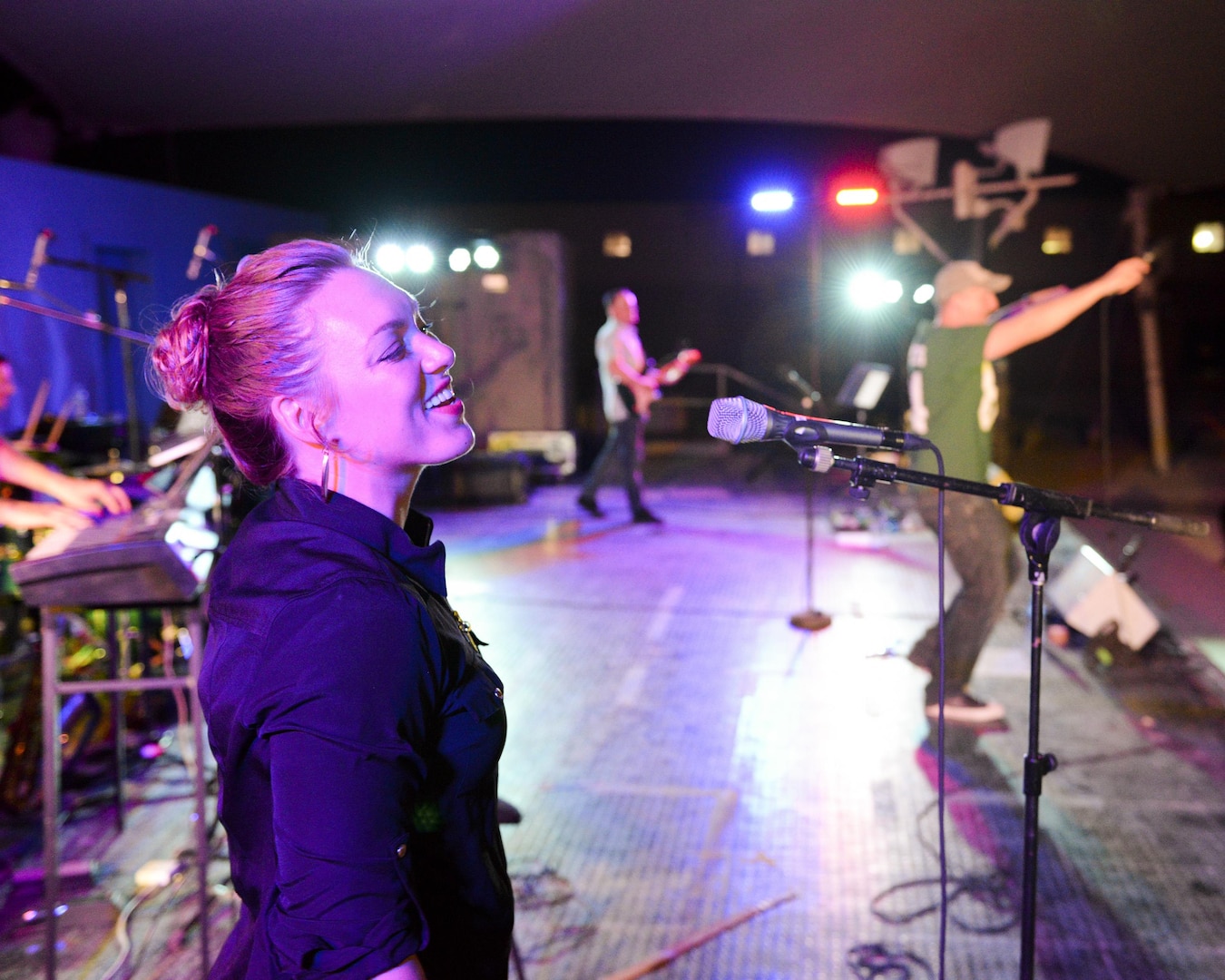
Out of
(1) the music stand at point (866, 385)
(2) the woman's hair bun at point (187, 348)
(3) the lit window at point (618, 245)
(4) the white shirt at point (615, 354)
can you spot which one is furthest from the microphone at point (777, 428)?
(3) the lit window at point (618, 245)

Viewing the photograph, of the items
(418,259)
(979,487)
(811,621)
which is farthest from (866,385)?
(979,487)

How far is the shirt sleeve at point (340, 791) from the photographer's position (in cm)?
81

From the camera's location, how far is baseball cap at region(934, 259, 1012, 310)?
3490 mm

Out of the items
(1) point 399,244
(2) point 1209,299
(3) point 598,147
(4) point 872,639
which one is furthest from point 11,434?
(2) point 1209,299

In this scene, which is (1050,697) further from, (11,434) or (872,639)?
(11,434)

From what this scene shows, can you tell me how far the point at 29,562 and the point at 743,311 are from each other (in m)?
12.7

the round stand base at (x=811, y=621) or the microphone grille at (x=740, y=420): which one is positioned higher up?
the microphone grille at (x=740, y=420)

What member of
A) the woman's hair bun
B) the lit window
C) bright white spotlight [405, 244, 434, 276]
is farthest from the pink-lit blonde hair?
the lit window

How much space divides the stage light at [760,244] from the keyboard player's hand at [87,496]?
1203 cm

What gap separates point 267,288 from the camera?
993 mm

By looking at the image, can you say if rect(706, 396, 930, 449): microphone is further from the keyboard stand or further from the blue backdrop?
the blue backdrop

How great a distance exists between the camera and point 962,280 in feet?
11.5

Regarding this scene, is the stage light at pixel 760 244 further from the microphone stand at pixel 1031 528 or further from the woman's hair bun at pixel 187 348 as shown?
the woman's hair bun at pixel 187 348

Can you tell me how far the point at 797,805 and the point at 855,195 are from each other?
2652mm
